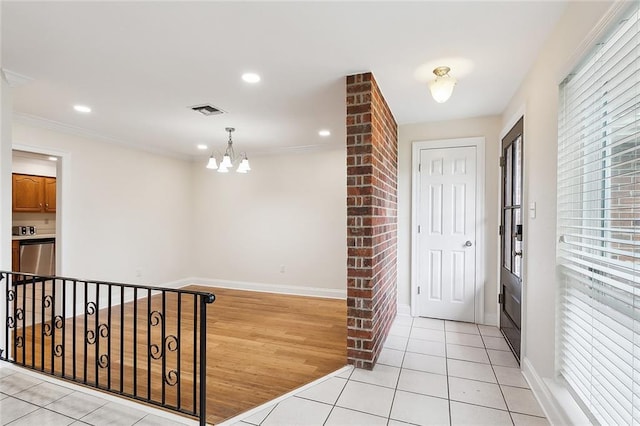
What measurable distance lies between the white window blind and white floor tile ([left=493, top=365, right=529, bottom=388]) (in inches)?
21.8

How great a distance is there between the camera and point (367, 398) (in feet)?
6.91

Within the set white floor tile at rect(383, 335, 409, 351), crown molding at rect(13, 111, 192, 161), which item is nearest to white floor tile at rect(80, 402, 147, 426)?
white floor tile at rect(383, 335, 409, 351)

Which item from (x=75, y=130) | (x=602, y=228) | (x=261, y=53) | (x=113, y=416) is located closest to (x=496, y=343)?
(x=602, y=228)

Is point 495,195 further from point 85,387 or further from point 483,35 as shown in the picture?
point 85,387

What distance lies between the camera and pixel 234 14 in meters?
1.78

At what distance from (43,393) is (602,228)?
11.6ft

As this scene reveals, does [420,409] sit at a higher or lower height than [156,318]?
lower

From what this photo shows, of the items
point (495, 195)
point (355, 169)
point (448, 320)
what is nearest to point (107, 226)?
point (355, 169)

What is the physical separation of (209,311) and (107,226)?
1.95 metres

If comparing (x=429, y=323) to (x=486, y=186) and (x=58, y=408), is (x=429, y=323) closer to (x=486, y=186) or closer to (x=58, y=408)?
(x=486, y=186)

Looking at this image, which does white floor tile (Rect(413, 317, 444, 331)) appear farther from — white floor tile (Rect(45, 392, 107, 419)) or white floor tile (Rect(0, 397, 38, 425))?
white floor tile (Rect(0, 397, 38, 425))

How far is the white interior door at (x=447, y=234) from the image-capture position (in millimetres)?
3625

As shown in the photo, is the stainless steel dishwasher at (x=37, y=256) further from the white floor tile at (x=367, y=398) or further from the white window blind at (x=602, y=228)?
the white window blind at (x=602, y=228)

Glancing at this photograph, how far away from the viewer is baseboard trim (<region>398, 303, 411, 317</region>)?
12.6 feet
